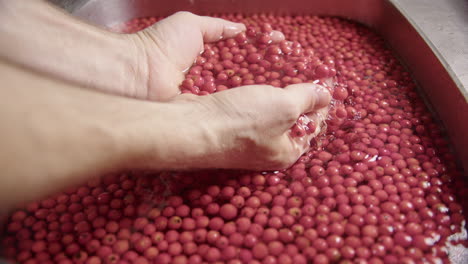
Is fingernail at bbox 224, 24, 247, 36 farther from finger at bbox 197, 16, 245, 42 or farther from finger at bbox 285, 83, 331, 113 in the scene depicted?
finger at bbox 285, 83, 331, 113

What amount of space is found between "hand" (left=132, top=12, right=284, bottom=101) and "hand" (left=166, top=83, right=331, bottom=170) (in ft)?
1.06

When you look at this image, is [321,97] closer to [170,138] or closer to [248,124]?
[248,124]

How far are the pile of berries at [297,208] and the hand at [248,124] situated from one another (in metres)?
0.08

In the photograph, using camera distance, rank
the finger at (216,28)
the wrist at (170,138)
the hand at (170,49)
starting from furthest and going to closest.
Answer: the finger at (216,28) → the hand at (170,49) → the wrist at (170,138)

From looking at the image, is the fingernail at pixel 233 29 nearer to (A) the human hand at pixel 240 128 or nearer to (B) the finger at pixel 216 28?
(B) the finger at pixel 216 28

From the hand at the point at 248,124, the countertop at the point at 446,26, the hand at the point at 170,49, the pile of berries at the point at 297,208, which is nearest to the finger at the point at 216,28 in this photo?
the hand at the point at 170,49

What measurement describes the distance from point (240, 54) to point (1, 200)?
43.7 inches

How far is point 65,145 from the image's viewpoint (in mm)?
860

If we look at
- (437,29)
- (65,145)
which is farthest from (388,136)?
(65,145)

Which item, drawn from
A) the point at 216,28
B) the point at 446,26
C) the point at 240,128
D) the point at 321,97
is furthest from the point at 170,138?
the point at 446,26

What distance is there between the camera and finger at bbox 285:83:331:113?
1.25 metres

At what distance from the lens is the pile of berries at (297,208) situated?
1.10 meters

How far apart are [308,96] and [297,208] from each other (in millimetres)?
372

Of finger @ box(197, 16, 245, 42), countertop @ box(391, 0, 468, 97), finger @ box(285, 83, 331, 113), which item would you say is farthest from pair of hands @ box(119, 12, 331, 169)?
countertop @ box(391, 0, 468, 97)
